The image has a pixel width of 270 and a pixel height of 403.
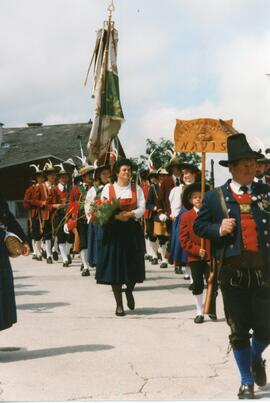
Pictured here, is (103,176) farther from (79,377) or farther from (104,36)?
(104,36)

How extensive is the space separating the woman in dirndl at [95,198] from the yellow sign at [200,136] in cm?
128

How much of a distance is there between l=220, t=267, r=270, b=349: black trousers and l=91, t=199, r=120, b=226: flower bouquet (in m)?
3.68

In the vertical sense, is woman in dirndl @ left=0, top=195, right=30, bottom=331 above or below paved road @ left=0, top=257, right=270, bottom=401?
above

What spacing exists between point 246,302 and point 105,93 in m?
14.2

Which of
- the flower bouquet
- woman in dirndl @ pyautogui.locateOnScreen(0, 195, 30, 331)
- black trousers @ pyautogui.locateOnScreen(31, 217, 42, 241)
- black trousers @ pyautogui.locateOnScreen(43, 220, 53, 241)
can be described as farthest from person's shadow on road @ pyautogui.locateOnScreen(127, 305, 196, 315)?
black trousers @ pyautogui.locateOnScreen(31, 217, 42, 241)

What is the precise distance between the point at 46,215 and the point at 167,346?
37.5 feet

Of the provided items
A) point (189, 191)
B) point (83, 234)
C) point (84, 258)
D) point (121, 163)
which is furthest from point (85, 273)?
point (189, 191)

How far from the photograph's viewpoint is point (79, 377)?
18.9ft

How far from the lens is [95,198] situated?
9.66 m

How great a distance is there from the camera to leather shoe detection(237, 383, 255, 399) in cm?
500

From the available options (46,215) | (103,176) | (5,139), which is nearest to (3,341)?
(103,176)

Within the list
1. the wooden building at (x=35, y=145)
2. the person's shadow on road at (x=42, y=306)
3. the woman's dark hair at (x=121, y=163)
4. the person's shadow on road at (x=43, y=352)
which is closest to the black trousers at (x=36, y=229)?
the person's shadow on road at (x=42, y=306)

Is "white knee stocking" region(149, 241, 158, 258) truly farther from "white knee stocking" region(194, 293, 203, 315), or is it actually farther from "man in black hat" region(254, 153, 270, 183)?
"white knee stocking" region(194, 293, 203, 315)

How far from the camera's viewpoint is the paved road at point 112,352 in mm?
5348
